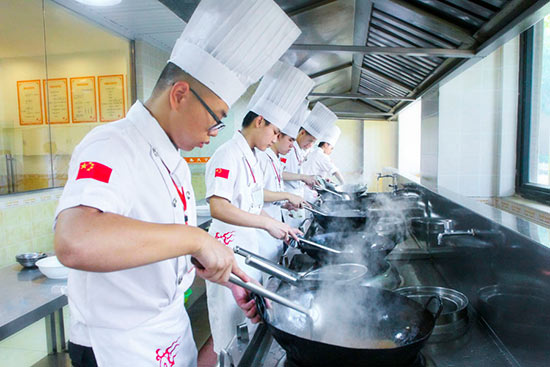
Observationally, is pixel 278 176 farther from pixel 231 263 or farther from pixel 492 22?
pixel 231 263

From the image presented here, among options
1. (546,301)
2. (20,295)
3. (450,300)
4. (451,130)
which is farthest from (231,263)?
(451,130)

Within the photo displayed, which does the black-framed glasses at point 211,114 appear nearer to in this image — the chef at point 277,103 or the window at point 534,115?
the chef at point 277,103

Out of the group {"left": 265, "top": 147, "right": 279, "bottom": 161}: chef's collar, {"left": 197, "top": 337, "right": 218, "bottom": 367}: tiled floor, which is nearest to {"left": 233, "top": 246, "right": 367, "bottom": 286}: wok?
{"left": 197, "top": 337, "right": 218, "bottom": 367}: tiled floor

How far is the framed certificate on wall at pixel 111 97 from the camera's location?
3.35 metres

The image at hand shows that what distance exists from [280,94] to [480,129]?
2.04m

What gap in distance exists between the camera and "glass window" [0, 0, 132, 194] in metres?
2.42

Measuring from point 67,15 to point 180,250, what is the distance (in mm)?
2982

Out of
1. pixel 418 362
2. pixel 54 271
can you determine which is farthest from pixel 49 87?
pixel 418 362

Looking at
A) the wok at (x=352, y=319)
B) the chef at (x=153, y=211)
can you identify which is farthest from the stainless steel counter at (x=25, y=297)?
the wok at (x=352, y=319)

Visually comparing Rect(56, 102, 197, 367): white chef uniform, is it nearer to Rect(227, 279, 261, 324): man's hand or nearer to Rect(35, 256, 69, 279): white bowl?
Rect(227, 279, 261, 324): man's hand

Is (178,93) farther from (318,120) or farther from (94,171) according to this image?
(318,120)

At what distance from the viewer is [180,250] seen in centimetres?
76

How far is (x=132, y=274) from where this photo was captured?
93 centimetres

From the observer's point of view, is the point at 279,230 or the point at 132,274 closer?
the point at 132,274
